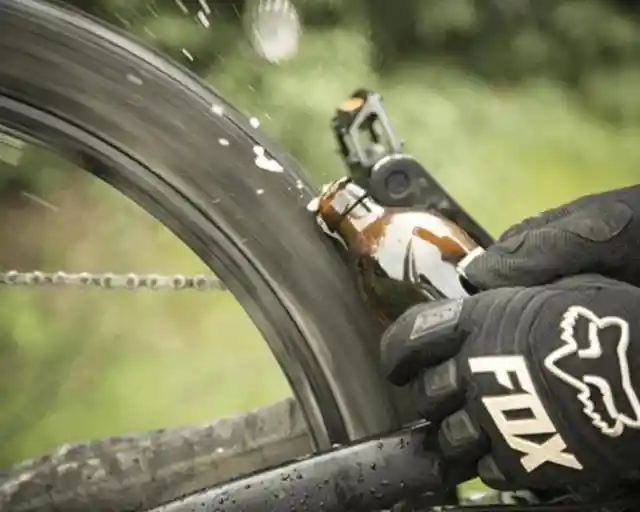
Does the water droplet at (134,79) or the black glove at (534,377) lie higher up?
the water droplet at (134,79)

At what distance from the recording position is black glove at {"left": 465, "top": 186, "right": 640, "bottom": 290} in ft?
1.62

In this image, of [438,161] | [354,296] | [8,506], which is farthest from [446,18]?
[8,506]

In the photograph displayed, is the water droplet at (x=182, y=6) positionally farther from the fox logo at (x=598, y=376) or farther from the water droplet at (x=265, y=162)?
the fox logo at (x=598, y=376)

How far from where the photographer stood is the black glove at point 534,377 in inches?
17.4

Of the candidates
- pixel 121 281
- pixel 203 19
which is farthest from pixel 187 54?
pixel 121 281

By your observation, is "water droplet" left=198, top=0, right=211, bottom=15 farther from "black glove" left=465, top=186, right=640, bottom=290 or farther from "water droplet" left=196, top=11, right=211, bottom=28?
"black glove" left=465, top=186, right=640, bottom=290

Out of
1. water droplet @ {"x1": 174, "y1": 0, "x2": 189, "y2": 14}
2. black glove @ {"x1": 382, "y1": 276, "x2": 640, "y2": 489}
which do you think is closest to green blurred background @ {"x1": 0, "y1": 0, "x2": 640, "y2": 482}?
water droplet @ {"x1": 174, "y1": 0, "x2": 189, "y2": 14}

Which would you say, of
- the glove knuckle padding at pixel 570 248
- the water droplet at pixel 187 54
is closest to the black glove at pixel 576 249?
the glove knuckle padding at pixel 570 248

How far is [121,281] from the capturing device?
0.62 metres

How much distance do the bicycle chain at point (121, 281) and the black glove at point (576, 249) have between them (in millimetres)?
207

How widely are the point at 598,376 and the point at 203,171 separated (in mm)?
314

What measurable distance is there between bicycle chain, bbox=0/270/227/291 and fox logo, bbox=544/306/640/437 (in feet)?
0.87

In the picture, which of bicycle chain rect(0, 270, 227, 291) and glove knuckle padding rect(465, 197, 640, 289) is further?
bicycle chain rect(0, 270, 227, 291)

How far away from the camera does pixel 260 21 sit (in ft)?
2.02
